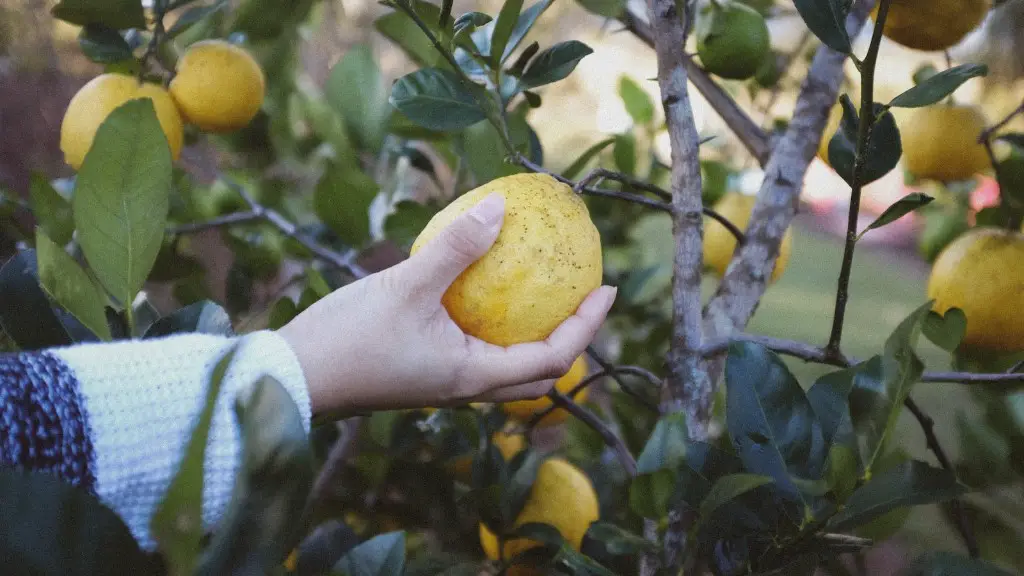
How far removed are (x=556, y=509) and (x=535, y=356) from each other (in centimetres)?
27

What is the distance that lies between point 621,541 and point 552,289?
0.53ft

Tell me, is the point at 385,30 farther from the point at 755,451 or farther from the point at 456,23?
the point at 755,451

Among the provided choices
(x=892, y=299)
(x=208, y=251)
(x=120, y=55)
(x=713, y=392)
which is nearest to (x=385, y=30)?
(x=120, y=55)

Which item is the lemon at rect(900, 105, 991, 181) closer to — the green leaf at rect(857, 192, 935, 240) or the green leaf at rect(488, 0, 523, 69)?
the green leaf at rect(857, 192, 935, 240)

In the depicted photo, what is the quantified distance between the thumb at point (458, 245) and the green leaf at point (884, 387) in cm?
22

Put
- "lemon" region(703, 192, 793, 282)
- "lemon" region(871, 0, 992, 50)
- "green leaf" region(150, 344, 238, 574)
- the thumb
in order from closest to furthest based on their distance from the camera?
"green leaf" region(150, 344, 238, 574) < the thumb < "lemon" region(871, 0, 992, 50) < "lemon" region(703, 192, 793, 282)

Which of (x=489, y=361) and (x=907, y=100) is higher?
(x=907, y=100)

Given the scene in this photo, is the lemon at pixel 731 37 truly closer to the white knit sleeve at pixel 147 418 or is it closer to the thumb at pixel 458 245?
the thumb at pixel 458 245

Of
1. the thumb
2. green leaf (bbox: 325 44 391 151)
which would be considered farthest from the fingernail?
green leaf (bbox: 325 44 391 151)

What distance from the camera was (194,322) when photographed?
539 mm

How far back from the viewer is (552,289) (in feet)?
1.63

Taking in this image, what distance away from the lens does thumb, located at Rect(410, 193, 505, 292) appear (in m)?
0.46

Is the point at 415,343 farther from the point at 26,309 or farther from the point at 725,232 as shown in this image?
the point at 725,232

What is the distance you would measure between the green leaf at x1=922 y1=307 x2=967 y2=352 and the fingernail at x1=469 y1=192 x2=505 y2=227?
1.03 ft
